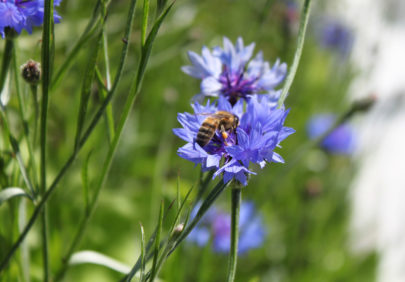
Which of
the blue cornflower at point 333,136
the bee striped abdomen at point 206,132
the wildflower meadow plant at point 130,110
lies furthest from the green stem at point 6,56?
the blue cornflower at point 333,136

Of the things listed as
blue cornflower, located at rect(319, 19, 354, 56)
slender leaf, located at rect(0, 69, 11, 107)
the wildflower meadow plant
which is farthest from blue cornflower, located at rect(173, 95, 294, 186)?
blue cornflower, located at rect(319, 19, 354, 56)

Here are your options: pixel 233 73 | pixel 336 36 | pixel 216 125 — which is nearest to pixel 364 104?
pixel 233 73

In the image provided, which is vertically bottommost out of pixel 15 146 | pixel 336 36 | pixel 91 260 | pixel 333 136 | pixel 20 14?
pixel 91 260

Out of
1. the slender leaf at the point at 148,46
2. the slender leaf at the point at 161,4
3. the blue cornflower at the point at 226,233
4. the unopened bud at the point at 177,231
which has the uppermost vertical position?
the slender leaf at the point at 161,4

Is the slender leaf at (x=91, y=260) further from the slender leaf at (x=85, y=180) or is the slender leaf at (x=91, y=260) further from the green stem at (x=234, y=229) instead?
the green stem at (x=234, y=229)

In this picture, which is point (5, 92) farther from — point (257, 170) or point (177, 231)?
point (257, 170)

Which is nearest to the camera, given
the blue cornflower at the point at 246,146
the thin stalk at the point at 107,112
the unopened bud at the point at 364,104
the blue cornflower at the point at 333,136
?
the blue cornflower at the point at 246,146

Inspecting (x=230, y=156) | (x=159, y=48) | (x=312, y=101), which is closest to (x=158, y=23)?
(x=230, y=156)
